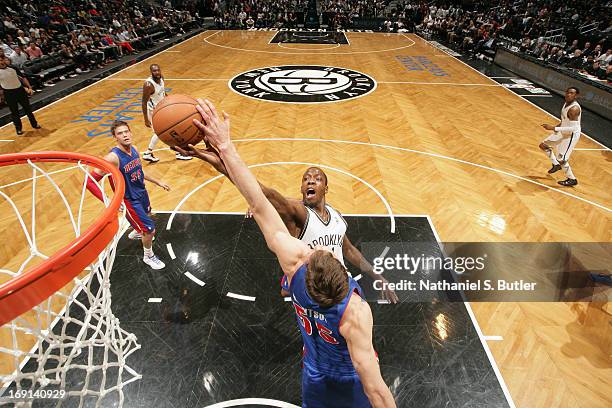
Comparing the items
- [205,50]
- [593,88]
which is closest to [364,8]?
[205,50]

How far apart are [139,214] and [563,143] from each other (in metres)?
7.00

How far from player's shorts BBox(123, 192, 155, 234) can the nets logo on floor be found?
683 centimetres

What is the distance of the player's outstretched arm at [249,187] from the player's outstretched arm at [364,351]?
1.34 feet

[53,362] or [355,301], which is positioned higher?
[355,301]

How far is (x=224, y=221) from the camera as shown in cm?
541

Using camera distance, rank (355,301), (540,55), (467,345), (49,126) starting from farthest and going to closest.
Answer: (540,55) < (49,126) < (467,345) < (355,301)

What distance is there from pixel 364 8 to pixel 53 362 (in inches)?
1101

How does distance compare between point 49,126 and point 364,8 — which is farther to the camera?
point 364,8

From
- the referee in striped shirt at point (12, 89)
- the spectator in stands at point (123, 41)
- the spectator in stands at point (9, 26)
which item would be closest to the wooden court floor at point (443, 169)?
the referee in striped shirt at point (12, 89)

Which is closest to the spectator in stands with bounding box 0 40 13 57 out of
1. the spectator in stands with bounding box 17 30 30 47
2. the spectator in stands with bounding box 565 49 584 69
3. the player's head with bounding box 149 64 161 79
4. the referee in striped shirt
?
the spectator in stands with bounding box 17 30 30 47

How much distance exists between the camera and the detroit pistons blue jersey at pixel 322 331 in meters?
1.83

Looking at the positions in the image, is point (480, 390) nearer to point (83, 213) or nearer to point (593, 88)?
point (83, 213)

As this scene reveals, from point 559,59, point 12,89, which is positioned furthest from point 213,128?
point 559,59

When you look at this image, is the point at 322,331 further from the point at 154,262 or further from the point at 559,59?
the point at 559,59
